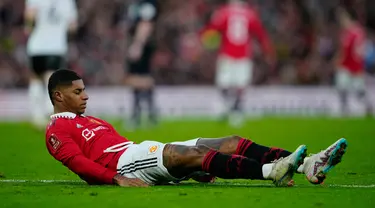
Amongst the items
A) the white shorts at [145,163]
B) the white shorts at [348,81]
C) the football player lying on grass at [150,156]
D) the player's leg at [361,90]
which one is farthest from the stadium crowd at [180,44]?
the white shorts at [145,163]

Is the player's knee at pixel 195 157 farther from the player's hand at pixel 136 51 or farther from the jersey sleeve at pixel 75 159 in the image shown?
the player's hand at pixel 136 51

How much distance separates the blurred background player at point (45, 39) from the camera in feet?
56.1

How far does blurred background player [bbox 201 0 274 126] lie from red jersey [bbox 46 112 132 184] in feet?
41.2

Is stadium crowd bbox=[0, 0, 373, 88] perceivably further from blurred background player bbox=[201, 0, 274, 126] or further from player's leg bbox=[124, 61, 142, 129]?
player's leg bbox=[124, 61, 142, 129]

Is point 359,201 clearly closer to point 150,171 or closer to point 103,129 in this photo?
point 150,171

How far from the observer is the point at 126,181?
26.2ft

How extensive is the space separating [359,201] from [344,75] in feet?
58.4

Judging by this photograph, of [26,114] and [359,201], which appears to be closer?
[359,201]

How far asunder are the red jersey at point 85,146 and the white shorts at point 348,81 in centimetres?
1684

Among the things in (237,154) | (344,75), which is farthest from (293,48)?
(237,154)

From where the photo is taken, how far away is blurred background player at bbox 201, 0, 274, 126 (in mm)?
21062

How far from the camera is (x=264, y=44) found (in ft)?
68.5

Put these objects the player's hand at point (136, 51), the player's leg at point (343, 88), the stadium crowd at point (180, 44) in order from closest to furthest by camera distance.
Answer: the player's hand at point (136, 51) → the player's leg at point (343, 88) → the stadium crowd at point (180, 44)

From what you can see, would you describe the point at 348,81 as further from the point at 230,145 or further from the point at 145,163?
the point at 145,163
